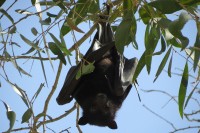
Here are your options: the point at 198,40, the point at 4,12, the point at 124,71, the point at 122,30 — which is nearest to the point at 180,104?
the point at 198,40

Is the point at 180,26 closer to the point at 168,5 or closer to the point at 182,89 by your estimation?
the point at 168,5

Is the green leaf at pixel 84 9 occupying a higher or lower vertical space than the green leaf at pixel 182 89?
higher

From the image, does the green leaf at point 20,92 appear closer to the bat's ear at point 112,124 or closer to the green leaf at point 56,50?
the green leaf at point 56,50

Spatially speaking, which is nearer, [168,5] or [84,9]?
[168,5]

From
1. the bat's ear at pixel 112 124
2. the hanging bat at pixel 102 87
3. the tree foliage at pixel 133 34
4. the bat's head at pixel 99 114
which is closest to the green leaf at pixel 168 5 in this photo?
the tree foliage at pixel 133 34

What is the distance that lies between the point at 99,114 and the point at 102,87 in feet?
0.92

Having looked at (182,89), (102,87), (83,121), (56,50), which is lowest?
(83,121)

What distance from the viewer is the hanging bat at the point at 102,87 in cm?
384

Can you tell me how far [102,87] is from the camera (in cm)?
396

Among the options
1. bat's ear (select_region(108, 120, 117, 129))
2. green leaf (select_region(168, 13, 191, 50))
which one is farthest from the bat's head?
green leaf (select_region(168, 13, 191, 50))

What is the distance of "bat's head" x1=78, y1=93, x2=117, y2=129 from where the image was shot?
12.8 feet

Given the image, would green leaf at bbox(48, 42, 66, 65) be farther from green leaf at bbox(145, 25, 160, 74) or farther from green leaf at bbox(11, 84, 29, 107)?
green leaf at bbox(145, 25, 160, 74)

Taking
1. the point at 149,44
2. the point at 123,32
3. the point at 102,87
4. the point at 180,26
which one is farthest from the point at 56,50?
the point at 102,87

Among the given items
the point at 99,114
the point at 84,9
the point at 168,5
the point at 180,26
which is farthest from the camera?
the point at 99,114
